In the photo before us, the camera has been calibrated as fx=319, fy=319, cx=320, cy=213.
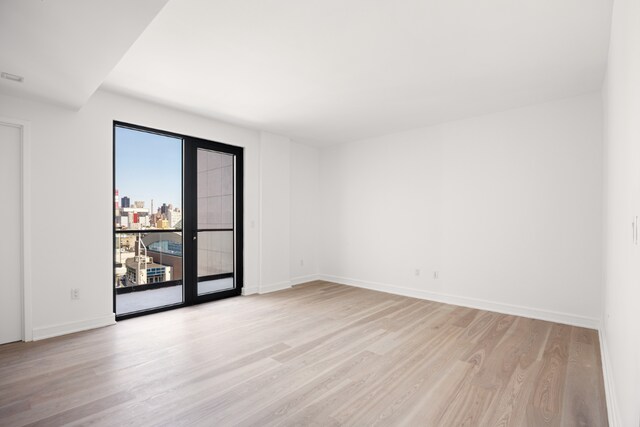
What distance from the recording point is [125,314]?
394 cm

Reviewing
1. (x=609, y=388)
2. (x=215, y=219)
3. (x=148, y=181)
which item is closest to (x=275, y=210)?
(x=215, y=219)

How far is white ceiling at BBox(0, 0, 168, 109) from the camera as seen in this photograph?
1.79 m

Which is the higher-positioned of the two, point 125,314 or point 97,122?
point 97,122

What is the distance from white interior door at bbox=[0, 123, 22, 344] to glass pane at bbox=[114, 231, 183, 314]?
1.22m

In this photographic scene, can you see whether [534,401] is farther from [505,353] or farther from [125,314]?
[125,314]

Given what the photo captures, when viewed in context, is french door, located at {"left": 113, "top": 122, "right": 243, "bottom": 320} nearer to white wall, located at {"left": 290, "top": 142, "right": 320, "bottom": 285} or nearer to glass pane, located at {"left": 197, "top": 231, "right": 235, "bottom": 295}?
glass pane, located at {"left": 197, "top": 231, "right": 235, "bottom": 295}

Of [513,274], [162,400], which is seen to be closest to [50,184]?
[162,400]

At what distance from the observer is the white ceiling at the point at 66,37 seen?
1.79m

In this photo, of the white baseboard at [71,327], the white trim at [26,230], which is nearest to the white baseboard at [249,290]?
the white baseboard at [71,327]

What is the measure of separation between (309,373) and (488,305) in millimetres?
3027

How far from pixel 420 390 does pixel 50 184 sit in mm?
4073

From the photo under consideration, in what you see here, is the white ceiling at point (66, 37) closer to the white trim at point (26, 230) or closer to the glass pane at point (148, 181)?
the white trim at point (26, 230)

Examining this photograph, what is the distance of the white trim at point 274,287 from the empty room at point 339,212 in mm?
42

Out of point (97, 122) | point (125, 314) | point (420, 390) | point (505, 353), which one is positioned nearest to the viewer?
point (420, 390)
